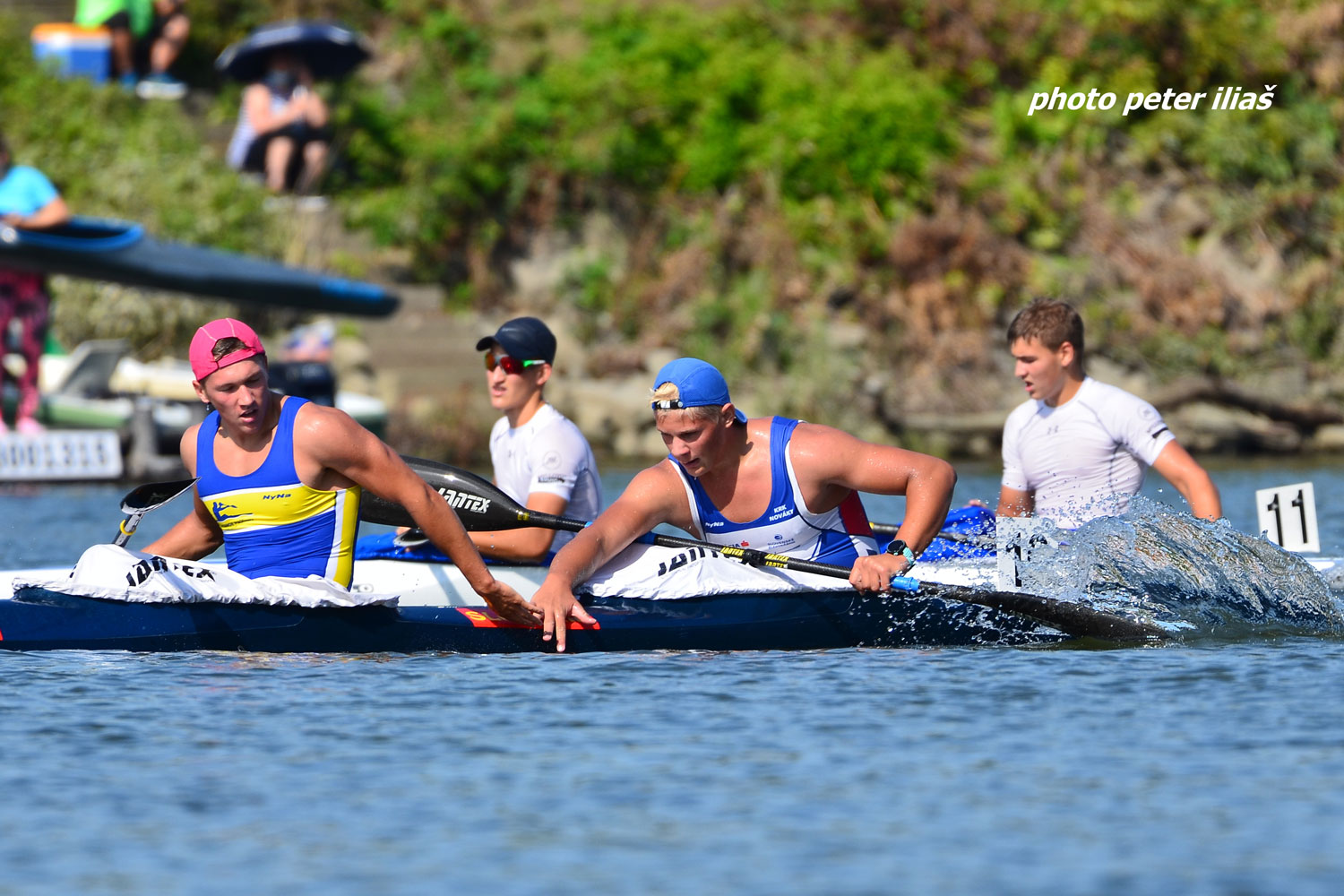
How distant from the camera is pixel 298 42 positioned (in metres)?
21.3

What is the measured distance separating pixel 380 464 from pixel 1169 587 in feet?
10.7

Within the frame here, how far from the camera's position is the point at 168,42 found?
22859 mm

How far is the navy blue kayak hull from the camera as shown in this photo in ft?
22.5

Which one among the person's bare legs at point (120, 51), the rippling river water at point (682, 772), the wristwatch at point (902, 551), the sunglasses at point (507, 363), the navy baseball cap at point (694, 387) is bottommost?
the rippling river water at point (682, 772)

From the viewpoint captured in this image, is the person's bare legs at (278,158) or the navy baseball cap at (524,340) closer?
the navy baseball cap at (524,340)

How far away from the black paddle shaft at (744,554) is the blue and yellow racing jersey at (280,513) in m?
0.31

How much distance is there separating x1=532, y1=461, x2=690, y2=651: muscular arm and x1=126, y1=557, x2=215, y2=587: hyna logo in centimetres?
117

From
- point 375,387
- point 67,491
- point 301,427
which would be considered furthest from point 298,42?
point 301,427

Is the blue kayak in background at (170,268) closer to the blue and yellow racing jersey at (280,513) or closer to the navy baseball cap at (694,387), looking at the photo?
the blue and yellow racing jersey at (280,513)

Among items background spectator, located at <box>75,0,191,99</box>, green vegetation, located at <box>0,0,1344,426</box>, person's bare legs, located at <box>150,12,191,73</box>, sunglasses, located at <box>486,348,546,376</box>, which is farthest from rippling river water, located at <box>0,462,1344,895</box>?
person's bare legs, located at <box>150,12,191,73</box>

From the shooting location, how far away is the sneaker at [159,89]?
22.5 metres

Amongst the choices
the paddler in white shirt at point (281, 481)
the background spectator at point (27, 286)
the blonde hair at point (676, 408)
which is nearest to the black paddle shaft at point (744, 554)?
the paddler in white shirt at point (281, 481)

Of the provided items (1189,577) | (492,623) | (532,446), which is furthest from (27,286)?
(1189,577)

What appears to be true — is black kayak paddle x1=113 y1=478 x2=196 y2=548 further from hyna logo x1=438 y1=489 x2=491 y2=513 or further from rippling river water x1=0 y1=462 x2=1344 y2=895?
hyna logo x1=438 y1=489 x2=491 y2=513
